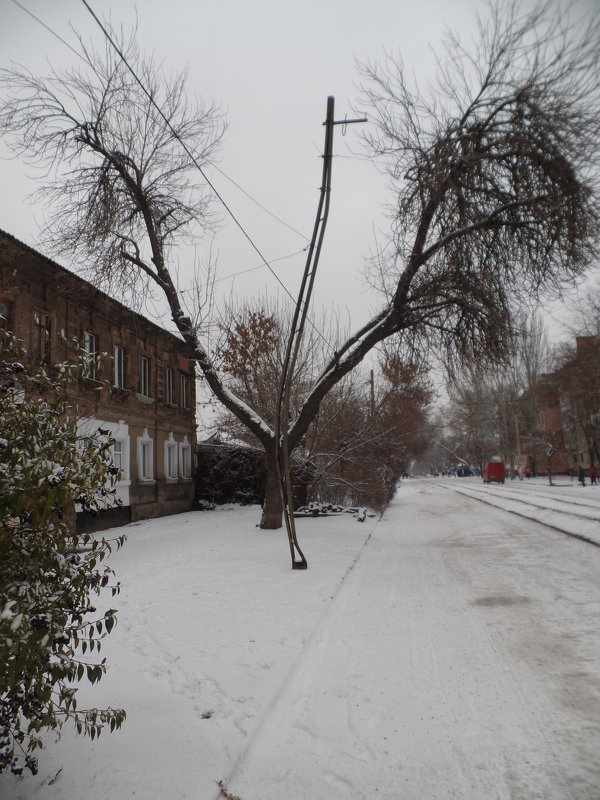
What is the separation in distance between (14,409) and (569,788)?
10.9 feet

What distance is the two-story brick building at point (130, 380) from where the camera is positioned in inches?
541

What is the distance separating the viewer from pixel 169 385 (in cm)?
2294

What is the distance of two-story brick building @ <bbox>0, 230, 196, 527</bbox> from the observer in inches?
541

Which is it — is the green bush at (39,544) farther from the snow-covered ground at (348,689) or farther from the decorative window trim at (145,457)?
the decorative window trim at (145,457)

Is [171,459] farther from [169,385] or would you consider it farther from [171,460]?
[169,385]

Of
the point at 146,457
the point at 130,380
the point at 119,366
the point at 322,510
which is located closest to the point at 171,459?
the point at 146,457

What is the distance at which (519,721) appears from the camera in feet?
11.6

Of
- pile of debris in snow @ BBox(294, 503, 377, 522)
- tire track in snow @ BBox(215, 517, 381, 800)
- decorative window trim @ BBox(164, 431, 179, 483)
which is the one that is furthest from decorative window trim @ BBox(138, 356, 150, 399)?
tire track in snow @ BBox(215, 517, 381, 800)

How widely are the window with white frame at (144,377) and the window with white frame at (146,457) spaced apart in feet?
4.67

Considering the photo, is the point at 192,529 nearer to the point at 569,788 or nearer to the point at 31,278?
the point at 31,278

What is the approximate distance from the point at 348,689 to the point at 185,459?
21.0 meters

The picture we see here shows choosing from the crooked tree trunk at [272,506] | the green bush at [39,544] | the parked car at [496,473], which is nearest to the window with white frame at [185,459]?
the crooked tree trunk at [272,506]

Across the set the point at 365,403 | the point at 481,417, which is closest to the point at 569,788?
the point at 365,403

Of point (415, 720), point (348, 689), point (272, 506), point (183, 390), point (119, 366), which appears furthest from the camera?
point (183, 390)
